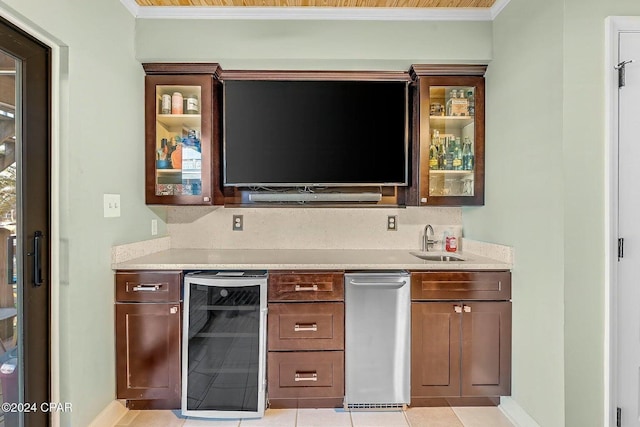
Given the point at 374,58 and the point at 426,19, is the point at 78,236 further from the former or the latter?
the point at 426,19

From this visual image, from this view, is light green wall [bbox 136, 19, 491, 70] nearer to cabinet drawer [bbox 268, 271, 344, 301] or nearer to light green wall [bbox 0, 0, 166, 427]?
light green wall [bbox 0, 0, 166, 427]

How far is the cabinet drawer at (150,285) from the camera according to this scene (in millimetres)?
2199

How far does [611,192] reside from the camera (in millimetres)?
1756

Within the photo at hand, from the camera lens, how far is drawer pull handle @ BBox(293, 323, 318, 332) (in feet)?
7.25

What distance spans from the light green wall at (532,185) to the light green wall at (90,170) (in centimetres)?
245

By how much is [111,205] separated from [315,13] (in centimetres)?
183

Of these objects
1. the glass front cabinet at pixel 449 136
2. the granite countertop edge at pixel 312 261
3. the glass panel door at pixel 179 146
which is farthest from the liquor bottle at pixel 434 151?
the glass panel door at pixel 179 146

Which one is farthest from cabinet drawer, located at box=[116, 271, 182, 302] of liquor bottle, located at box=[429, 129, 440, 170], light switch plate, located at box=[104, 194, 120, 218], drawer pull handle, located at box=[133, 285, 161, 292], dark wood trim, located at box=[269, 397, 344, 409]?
liquor bottle, located at box=[429, 129, 440, 170]

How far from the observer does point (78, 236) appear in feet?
6.21

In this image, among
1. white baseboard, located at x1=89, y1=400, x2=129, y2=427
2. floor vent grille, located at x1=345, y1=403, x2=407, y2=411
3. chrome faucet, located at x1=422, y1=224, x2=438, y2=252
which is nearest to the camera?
white baseboard, located at x1=89, y1=400, x2=129, y2=427

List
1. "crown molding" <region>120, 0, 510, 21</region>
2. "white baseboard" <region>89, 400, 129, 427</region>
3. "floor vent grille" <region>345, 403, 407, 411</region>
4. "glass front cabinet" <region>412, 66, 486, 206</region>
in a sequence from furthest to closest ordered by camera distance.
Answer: "glass front cabinet" <region>412, 66, 486, 206</region> < "crown molding" <region>120, 0, 510, 21</region> < "floor vent grille" <region>345, 403, 407, 411</region> < "white baseboard" <region>89, 400, 129, 427</region>

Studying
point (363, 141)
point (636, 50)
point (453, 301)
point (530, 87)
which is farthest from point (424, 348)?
point (636, 50)

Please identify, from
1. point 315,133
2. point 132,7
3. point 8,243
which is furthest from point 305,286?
point 132,7

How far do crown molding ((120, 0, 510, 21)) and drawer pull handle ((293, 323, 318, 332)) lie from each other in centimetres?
205
